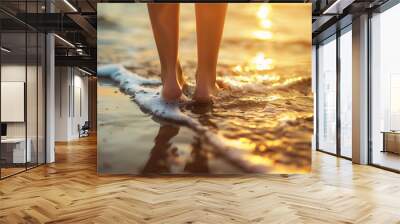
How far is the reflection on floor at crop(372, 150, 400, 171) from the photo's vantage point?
7494 millimetres

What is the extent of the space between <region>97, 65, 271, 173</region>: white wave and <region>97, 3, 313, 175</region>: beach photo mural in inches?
0.7

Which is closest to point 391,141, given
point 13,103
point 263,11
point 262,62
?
point 262,62

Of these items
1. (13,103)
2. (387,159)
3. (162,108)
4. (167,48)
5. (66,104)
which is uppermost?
(167,48)

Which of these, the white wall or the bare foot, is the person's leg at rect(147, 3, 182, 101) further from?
the white wall

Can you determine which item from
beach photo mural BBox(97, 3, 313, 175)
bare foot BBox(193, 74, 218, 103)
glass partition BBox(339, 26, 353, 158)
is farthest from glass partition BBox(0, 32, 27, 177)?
glass partition BBox(339, 26, 353, 158)

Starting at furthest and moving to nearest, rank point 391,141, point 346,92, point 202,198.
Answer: point 346,92 → point 391,141 → point 202,198

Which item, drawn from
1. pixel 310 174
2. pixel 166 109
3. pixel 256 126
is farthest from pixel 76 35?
pixel 310 174

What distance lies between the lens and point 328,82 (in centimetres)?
1074

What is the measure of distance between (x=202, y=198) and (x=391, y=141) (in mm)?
4692

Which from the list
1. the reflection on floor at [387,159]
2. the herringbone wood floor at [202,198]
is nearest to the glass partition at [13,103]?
the herringbone wood floor at [202,198]

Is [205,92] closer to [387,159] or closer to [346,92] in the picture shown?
[387,159]

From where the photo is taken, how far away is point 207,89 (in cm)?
663

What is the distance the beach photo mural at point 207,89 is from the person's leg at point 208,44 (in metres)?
0.02

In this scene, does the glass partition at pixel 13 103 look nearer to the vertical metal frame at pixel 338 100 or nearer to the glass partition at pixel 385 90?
the glass partition at pixel 385 90
